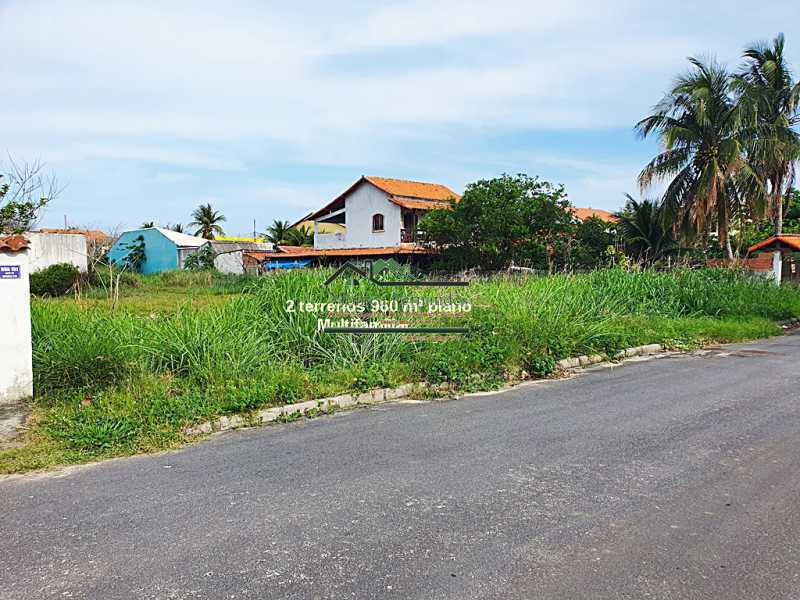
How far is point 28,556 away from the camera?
3.71 meters

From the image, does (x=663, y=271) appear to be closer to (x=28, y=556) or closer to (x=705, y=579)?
(x=705, y=579)

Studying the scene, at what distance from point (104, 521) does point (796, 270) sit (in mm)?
24413

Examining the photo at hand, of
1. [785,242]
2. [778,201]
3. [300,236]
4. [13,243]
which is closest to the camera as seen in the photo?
[13,243]

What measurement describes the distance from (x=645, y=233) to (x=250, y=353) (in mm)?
25302

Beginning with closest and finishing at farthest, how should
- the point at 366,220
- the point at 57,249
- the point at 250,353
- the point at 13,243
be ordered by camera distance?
the point at 13,243, the point at 250,353, the point at 57,249, the point at 366,220

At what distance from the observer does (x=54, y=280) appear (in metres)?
22.3

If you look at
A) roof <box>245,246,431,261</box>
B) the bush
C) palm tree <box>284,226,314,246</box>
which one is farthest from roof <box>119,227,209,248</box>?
the bush

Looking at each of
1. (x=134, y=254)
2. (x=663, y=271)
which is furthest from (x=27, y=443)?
(x=134, y=254)

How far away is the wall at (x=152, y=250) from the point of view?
130ft

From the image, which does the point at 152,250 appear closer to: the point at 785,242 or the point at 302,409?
the point at 785,242

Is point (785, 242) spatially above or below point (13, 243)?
above

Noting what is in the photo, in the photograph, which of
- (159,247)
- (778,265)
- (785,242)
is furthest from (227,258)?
(785,242)

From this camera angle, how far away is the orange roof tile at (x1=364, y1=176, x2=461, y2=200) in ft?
125

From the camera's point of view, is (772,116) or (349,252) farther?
(349,252)
